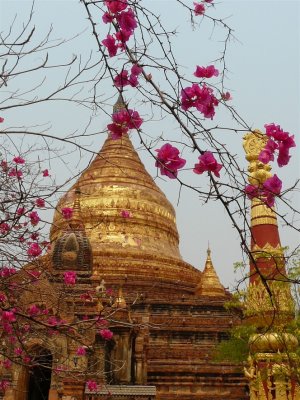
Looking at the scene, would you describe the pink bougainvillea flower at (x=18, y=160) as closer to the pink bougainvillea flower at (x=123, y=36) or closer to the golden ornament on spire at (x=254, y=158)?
the pink bougainvillea flower at (x=123, y=36)

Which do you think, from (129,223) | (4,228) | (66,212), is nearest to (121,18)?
(4,228)

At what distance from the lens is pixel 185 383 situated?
15.2 meters

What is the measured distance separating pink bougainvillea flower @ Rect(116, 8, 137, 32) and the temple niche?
10.1 ft

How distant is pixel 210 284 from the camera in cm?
2352

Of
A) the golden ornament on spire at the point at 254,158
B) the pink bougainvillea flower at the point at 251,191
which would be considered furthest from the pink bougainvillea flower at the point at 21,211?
the golden ornament on spire at the point at 254,158

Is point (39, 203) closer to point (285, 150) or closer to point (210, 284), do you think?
point (285, 150)

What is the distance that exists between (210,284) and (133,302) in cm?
1642

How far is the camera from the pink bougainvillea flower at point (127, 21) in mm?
3242

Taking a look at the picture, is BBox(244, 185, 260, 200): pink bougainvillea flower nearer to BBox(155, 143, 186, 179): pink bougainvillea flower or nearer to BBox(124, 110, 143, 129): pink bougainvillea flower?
BBox(155, 143, 186, 179): pink bougainvillea flower

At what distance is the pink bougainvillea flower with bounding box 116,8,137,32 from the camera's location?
3.24 meters

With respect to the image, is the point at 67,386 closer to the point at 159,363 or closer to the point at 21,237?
the point at 159,363

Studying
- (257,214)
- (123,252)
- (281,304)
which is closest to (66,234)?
(123,252)

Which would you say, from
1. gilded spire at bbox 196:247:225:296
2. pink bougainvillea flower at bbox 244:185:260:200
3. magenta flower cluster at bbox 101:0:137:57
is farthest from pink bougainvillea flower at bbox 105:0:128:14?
gilded spire at bbox 196:247:225:296

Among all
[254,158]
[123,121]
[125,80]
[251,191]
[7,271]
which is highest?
[254,158]
